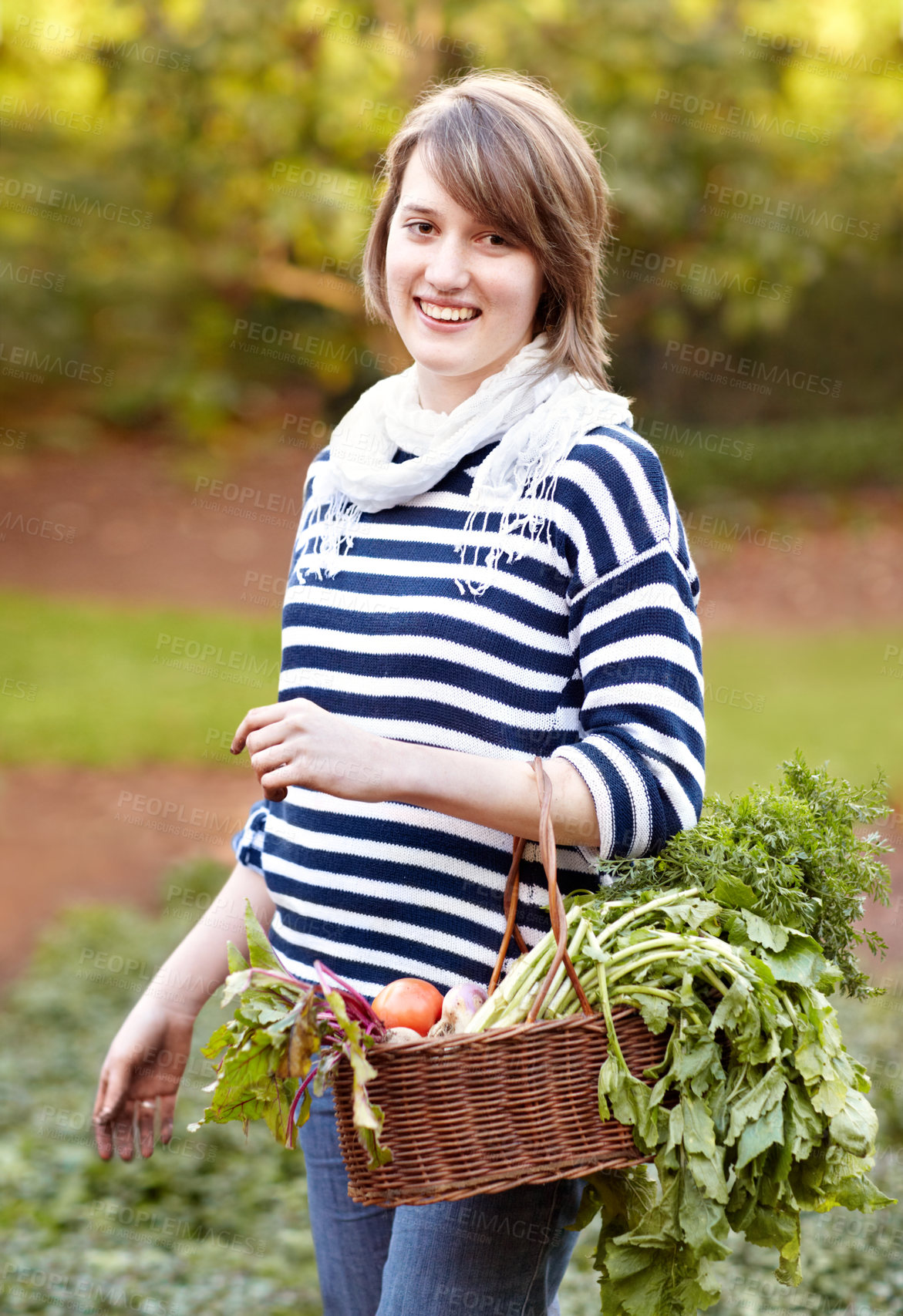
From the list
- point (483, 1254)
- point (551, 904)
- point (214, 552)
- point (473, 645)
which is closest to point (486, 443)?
point (473, 645)

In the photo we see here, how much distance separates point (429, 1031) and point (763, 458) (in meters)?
13.6

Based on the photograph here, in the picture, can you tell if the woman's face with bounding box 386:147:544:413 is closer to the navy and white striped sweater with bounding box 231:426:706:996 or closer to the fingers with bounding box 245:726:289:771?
the navy and white striped sweater with bounding box 231:426:706:996

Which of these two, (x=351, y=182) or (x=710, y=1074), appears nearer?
(x=710, y=1074)

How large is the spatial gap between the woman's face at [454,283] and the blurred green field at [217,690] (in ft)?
20.7

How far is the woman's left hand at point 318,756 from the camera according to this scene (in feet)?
5.35

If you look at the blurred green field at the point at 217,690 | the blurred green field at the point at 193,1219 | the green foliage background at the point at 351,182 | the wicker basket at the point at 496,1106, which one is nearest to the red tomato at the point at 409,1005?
the wicker basket at the point at 496,1106

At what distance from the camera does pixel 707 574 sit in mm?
13062

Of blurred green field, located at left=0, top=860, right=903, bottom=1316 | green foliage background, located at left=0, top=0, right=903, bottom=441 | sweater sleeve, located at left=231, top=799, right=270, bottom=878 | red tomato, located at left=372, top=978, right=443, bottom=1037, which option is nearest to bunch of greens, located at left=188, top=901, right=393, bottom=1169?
red tomato, located at left=372, top=978, right=443, bottom=1037

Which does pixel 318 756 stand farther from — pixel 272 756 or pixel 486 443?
pixel 486 443

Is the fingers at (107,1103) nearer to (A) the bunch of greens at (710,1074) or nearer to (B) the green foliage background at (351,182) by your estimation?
(A) the bunch of greens at (710,1074)

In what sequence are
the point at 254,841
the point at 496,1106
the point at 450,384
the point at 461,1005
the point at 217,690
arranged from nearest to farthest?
the point at 496,1106 < the point at 461,1005 < the point at 450,384 < the point at 254,841 < the point at 217,690

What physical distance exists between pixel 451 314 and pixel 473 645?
0.49 meters

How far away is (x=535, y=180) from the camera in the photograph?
1.86 m

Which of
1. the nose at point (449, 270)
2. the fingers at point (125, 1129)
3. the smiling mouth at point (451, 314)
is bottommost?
the fingers at point (125, 1129)
